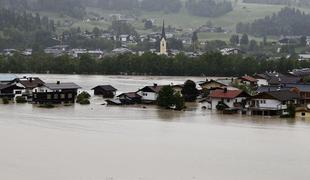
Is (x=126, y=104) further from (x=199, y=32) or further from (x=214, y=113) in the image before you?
(x=199, y=32)

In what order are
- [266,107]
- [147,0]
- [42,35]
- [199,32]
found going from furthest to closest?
[147,0] < [199,32] < [42,35] < [266,107]

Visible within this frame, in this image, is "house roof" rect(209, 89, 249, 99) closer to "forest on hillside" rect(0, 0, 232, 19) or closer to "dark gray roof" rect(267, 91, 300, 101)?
"dark gray roof" rect(267, 91, 300, 101)

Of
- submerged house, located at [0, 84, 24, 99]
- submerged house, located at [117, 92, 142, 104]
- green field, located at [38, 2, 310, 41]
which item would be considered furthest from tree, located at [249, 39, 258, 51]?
submerged house, located at [0, 84, 24, 99]

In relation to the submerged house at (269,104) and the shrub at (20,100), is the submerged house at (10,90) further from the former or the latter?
the submerged house at (269,104)

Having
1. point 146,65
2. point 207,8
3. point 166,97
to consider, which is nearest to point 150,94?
point 166,97

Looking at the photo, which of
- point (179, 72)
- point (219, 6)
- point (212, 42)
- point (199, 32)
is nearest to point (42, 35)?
point (212, 42)

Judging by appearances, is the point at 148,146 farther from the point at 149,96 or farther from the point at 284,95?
the point at 149,96
